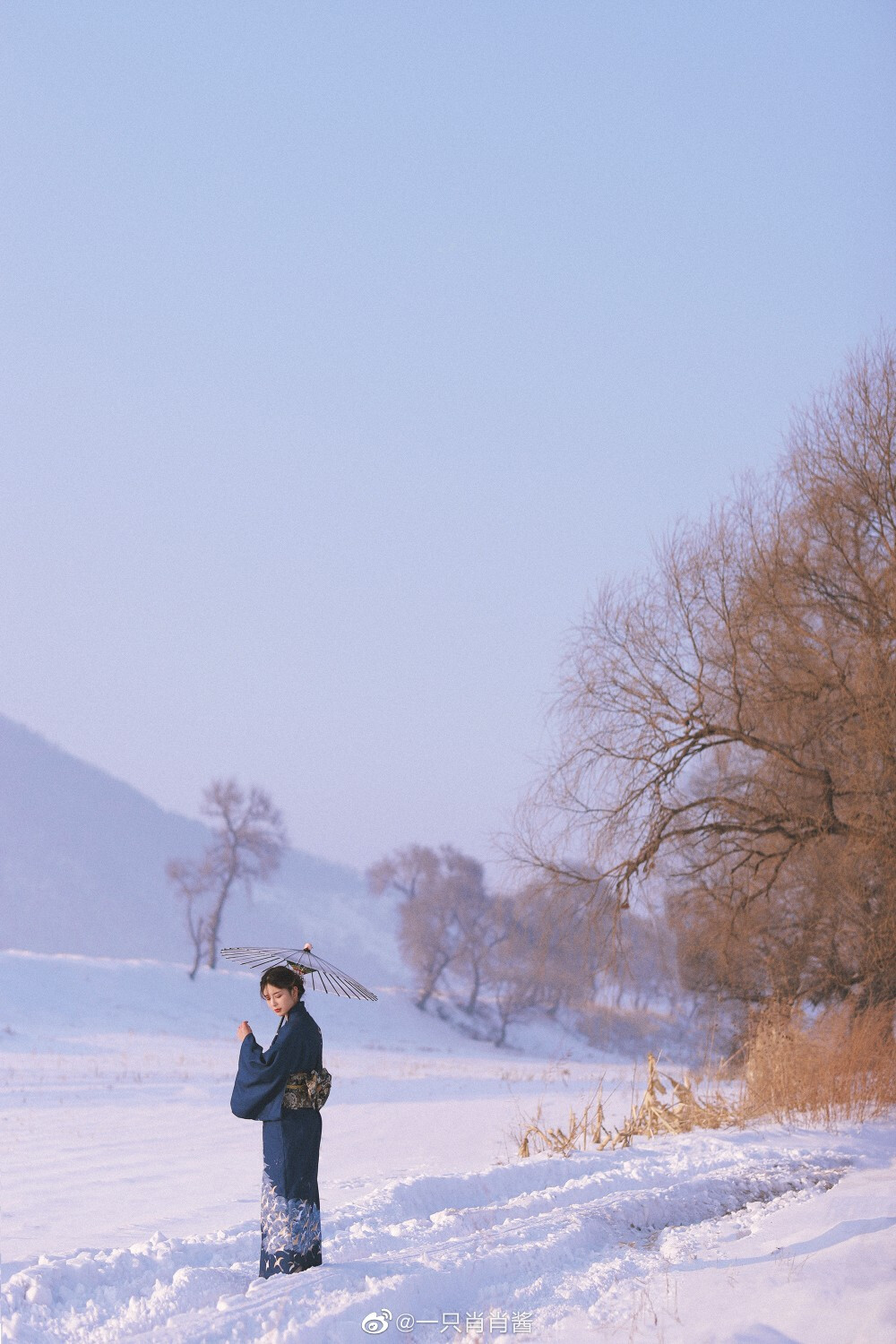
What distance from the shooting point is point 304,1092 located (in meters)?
6.23

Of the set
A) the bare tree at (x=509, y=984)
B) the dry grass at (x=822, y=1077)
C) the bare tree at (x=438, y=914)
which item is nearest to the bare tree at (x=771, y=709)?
the dry grass at (x=822, y=1077)

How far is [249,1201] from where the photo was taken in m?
9.34

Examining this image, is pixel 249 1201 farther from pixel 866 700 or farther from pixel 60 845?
pixel 60 845

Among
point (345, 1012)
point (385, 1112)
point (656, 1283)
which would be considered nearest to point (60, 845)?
point (345, 1012)

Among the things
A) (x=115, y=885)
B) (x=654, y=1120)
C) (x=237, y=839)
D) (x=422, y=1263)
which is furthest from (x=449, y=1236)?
(x=115, y=885)

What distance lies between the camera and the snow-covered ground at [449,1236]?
5.50 m

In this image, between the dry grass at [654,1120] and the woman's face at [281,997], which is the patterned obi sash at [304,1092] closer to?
the woman's face at [281,997]

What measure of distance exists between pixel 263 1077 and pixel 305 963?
2.09 ft

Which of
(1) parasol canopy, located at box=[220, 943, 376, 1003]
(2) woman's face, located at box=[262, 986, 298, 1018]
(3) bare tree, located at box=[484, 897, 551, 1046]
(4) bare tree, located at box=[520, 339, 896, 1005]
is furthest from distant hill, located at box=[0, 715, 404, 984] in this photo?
(2) woman's face, located at box=[262, 986, 298, 1018]

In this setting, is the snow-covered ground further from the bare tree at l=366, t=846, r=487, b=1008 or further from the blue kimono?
the bare tree at l=366, t=846, r=487, b=1008

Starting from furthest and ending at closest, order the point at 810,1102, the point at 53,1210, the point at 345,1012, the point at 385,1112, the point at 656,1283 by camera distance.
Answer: the point at 345,1012 → the point at 385,1112 → the point at 810,1102 → the point at 53,1210 → the point at 656,1283

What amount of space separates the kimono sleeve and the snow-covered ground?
0.81 m

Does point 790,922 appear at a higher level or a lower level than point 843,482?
lower

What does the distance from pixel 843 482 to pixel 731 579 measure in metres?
1.84
